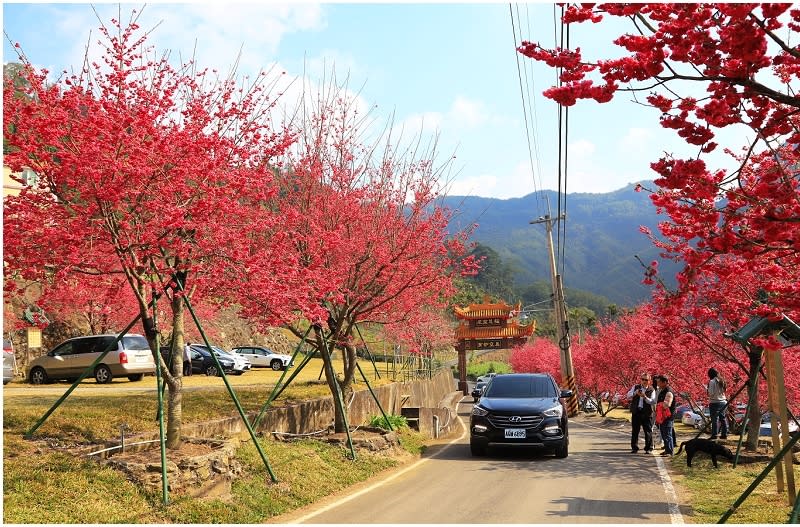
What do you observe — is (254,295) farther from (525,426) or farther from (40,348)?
→ (40,348)

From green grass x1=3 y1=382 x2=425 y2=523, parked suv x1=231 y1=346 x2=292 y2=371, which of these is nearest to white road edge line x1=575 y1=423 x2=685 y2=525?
green grass x1=3 y1=382 x2=425 y2=523

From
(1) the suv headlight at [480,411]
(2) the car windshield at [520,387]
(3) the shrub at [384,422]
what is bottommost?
(3) the shrub at [384,422]

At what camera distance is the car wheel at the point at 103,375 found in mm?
21875

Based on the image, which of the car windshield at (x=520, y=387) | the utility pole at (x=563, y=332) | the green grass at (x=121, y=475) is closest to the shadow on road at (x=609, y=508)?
the green grass at (x=121, y=475)

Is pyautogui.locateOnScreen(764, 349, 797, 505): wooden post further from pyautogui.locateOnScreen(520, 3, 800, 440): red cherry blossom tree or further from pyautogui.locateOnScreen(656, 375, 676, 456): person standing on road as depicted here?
pyautogui.locateOnScreen(656, 375, 676, 456): person standing on road

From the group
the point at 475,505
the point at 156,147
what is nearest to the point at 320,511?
the point at 475,505

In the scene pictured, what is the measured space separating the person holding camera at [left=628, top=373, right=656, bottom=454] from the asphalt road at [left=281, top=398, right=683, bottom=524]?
73cm

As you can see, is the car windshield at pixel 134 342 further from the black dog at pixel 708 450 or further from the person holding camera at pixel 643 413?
the black dog at pixel 708 450

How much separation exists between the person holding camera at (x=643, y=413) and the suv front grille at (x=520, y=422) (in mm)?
2948

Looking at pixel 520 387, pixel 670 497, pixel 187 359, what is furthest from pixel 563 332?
pixel 670 497

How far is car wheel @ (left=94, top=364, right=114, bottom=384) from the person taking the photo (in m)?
21.9

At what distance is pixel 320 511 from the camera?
885cm

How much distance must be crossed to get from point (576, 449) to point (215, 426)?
847cm

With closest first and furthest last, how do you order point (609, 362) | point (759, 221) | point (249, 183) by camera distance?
point (759, 221), point (249, 183), point (609, 362)
